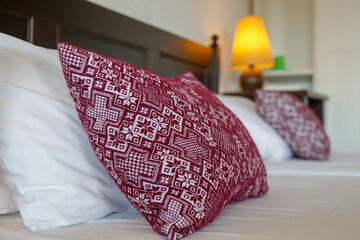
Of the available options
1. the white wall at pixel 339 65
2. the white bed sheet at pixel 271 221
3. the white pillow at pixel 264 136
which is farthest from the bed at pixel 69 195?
the white wall at pixel 339 65

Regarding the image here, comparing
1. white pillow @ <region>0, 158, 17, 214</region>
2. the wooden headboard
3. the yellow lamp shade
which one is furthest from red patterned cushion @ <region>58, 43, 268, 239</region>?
the yellow lamp shade

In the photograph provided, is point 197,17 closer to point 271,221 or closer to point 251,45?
point 251,45

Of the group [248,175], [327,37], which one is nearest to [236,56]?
[327,37]

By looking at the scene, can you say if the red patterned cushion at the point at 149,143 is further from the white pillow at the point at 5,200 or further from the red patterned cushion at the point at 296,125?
the red patterned cushion at the point at 296,125

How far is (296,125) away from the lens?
65.9 inches

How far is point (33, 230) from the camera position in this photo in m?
0.69

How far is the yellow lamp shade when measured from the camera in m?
2.51

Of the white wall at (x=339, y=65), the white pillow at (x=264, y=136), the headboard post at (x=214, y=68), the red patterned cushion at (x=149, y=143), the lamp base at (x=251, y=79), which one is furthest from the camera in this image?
the white wall at (x=339, y=65)

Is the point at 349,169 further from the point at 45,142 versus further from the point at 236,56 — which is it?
the point at 236,56

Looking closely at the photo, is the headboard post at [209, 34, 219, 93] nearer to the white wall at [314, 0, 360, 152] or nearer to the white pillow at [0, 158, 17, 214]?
the white wall at [314, 0, 360, 152]

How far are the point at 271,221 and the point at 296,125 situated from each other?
993mm

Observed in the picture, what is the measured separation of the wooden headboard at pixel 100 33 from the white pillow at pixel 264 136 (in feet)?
1.23

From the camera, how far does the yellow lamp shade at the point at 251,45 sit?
8.25 ft

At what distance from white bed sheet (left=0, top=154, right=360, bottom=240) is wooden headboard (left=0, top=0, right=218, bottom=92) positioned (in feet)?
1.89
